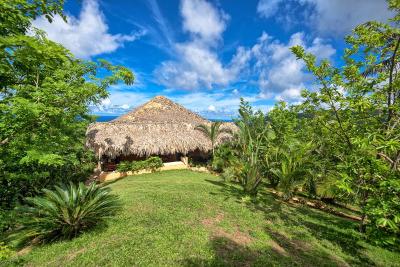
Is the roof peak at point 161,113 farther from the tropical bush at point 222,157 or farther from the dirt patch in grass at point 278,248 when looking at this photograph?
the dirt patch in grass at point 278,248

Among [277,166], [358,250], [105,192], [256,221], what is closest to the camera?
[358,250]

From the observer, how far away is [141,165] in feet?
55.4

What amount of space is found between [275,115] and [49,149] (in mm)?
17796

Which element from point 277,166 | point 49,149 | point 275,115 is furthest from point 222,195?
point 275,115

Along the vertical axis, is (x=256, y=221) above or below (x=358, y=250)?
above

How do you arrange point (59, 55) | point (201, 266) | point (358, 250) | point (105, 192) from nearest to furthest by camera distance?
point (59, 55) → point (201, 266) → point (358, 250) → point (105, 192)

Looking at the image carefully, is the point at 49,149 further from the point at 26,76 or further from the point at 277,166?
the point at 277,166

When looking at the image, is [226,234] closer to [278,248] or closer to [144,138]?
[278,248]

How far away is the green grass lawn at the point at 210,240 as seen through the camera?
5.24 metres

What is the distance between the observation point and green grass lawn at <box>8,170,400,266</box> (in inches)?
206

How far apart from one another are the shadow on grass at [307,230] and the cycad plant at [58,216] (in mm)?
5503

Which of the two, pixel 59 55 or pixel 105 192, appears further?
pixel 105 192

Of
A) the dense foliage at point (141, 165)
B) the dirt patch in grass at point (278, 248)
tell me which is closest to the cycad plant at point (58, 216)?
the dirt patch in grass at point (278, 248)

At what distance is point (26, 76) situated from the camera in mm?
6035
